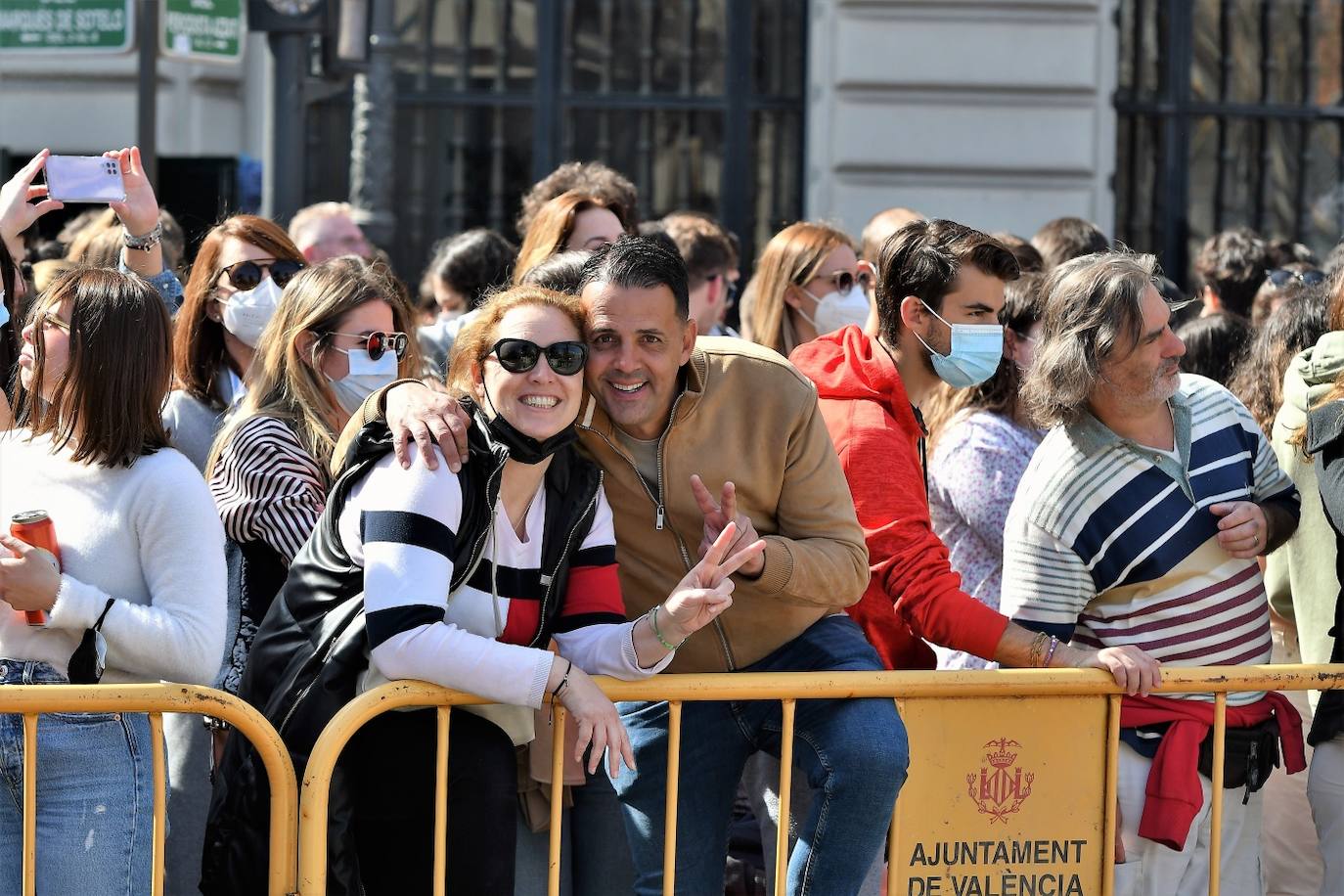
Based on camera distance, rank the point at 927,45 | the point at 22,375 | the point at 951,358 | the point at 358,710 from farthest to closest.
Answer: the point at 927,45
the point at 951,358
the point at 22,375
the point at 358,710

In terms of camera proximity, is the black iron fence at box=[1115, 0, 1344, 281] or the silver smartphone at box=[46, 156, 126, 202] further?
the black iron fence at box=[1115, 0, 1344, 281]

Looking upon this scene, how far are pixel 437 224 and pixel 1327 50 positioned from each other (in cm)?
529

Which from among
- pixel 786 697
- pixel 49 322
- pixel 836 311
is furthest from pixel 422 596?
pixel 836 311

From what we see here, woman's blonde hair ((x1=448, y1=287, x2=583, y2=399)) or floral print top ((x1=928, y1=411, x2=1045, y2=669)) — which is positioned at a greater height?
woman's blonde hair ((x1=448, y1=287, x2=583, y2=399))

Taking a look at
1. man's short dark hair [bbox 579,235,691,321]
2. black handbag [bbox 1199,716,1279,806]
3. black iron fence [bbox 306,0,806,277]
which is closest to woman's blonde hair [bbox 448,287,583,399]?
man's short dark hair [bbox 579,235,691,321]

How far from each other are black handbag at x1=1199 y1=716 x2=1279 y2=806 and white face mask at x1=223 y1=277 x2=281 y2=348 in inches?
98.2

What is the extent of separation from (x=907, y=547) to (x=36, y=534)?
176cm

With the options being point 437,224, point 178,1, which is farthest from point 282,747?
point 437,224

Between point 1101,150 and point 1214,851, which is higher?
point 1101,150

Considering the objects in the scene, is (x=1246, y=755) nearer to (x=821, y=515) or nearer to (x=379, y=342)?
(x=821, y=515)

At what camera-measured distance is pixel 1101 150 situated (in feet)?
33.3

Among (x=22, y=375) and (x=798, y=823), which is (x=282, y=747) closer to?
(x=22, y=375)

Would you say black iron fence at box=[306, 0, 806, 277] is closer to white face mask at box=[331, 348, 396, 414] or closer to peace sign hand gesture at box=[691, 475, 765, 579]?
white face mask at box=[331, 348, 396, 414]

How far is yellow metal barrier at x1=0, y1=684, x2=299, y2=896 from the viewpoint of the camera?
3.22 meters
